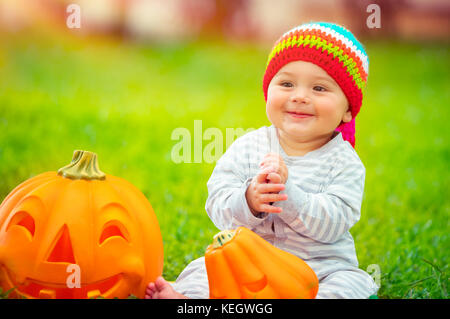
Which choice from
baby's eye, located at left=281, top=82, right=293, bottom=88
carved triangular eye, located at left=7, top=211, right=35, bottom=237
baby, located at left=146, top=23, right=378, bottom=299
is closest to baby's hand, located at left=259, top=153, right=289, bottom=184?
baby, located at left=146, top=23, right=378, bottom=299

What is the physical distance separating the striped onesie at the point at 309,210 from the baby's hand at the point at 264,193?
0.11 feet

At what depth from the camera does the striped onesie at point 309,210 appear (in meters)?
1.92

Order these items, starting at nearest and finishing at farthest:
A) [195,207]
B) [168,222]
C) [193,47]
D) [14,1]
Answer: [168,222] < [195,207] < [14,1] < [193,47]

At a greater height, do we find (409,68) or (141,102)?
(409,68)

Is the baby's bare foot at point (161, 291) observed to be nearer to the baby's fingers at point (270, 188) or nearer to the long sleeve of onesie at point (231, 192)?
the long sleeve of onesie at point (231, 192)

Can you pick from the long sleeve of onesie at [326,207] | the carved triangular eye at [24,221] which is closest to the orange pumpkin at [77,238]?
the carved triangular eye at [24,221]

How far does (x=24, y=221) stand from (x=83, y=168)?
0.28m

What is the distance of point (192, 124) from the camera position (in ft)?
15.1

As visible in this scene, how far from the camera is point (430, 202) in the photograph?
3.74 metres

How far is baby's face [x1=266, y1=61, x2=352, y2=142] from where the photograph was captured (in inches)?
81.7

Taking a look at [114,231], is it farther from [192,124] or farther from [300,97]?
[192,124]

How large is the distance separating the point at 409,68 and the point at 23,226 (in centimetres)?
524

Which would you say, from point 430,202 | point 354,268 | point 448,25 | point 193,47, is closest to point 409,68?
point 448,25
